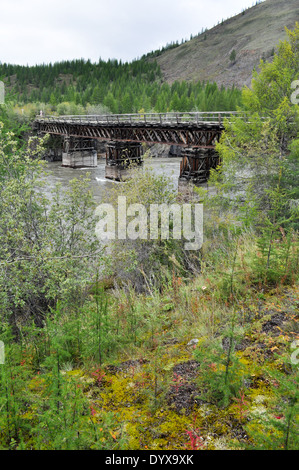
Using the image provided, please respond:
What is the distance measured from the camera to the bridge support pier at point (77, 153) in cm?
5688

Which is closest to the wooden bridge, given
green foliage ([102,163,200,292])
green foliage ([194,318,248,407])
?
green foliage ([102,163,200,292])

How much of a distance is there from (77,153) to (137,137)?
20.2 metres

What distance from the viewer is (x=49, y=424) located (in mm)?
2666

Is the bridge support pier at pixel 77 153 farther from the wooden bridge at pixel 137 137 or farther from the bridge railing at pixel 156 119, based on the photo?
the bridge railing at pixel 156 119

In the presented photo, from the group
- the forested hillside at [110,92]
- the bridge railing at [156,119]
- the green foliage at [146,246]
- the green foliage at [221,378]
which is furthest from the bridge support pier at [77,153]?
the green foliage at [221,378]

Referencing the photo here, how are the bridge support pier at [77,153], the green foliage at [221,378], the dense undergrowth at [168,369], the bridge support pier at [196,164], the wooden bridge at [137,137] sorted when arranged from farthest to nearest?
the bridge support pier at [77,153] → the bridge support pier at [196,164] → the wooden bridge at [137,137] → the green foliage at [221,378] → the dense undergrowth at [168,369]

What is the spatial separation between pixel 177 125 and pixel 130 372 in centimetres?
3122

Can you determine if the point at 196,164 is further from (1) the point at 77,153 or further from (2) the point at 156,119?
(1) the point at 77,153

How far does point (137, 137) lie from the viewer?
134ft

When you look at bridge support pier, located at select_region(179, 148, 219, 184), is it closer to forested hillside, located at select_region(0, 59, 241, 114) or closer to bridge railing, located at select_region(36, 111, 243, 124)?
bridge railing, located at select_region(36, 111, 243, 124)

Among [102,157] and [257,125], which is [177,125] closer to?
[257,125]

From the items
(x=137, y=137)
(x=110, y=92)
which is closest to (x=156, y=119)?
(x=137, y=137)

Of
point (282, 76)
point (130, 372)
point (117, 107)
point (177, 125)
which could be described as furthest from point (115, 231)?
point (117, 107)

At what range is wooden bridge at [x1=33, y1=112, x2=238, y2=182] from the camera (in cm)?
3052
